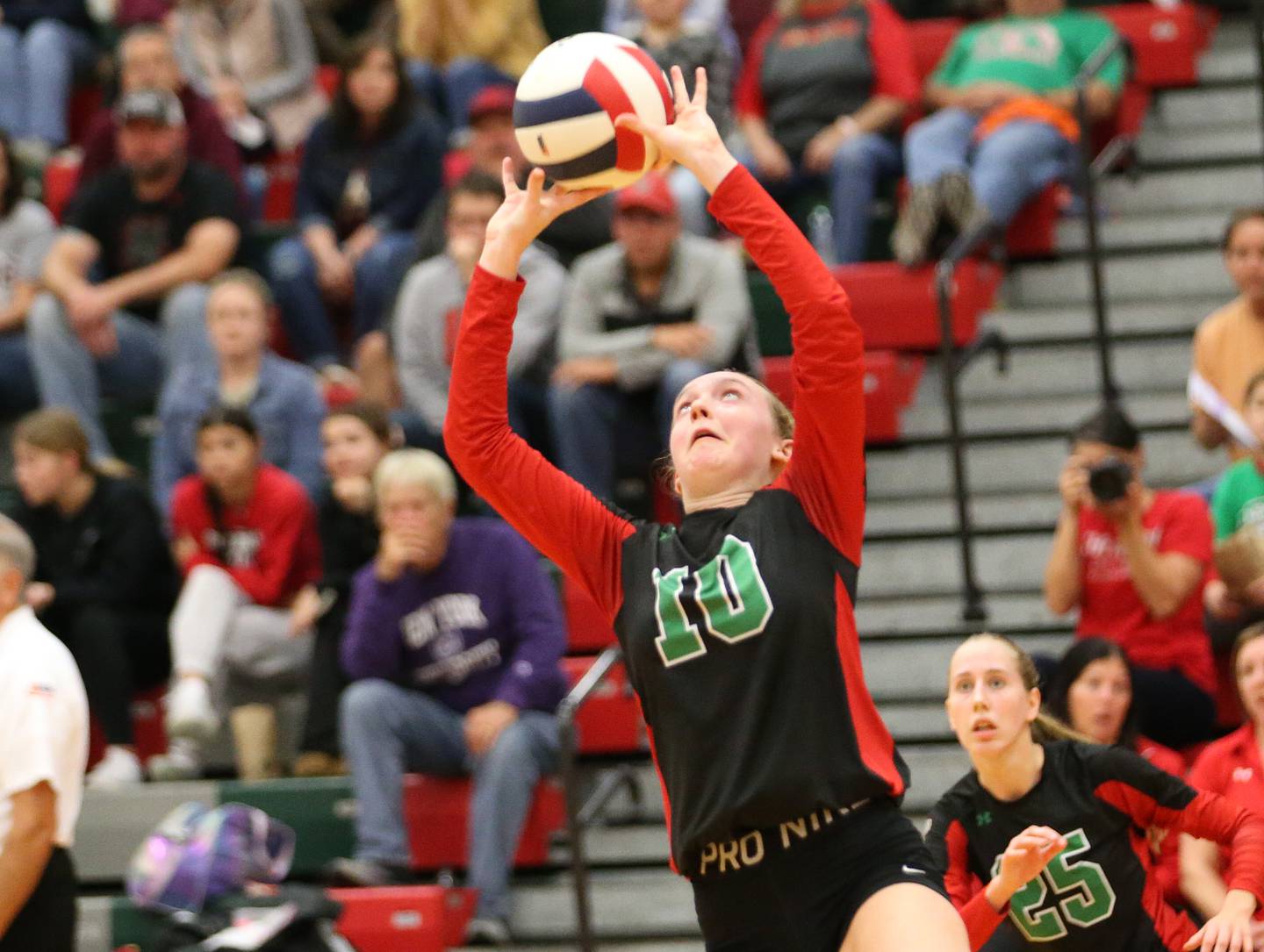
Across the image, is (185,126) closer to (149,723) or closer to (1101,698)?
(149,723)

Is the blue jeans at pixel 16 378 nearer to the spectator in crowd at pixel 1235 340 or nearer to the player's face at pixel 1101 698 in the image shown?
the spectator in crowd at pixel 1235 340

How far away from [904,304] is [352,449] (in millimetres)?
2334

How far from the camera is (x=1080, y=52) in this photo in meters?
8.59

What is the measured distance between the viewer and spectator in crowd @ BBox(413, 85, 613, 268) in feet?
27.5

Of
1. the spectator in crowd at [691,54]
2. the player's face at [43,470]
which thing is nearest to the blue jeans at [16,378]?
the player's face at [43,470]

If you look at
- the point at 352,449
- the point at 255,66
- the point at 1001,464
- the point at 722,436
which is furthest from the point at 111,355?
the point at 722,436

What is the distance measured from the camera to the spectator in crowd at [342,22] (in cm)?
1030

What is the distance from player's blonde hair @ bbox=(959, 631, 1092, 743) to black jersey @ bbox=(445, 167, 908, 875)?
117cm

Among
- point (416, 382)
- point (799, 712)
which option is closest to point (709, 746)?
point (799, 712)

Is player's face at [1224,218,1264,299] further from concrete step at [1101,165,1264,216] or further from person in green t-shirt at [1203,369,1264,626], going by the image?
concrete step at [1101,165,1264,216]

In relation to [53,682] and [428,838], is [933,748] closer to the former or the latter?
[428,838]

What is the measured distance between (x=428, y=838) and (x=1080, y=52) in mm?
4302

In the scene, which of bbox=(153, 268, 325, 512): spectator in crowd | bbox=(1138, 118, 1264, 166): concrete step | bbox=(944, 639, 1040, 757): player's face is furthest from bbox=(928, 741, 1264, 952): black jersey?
bbox=(1138, 118, 1264, 166): concrete step

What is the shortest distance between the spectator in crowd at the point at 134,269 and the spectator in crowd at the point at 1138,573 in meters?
3.70
